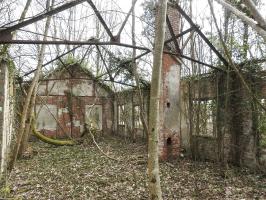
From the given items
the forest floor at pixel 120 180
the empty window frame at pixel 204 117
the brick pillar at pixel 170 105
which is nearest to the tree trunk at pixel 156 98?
the forest floor at pixel 120 180

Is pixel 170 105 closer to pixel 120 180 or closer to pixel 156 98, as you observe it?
pixel 120 180

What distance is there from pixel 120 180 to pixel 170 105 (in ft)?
12.8

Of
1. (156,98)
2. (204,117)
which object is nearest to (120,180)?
(156,98)

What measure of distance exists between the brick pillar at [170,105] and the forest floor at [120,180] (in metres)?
0.56

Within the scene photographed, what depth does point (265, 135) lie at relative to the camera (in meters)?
9.34

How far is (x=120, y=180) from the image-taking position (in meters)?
8.53

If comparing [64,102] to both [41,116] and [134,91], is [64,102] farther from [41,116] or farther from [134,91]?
[134,91]

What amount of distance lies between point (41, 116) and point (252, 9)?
1831 centimetres

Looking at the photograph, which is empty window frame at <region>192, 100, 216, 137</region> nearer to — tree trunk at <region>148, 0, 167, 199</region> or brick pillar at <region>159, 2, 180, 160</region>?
brick pillar at <region>159, 2, 180, 160</region>

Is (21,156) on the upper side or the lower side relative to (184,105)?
lower

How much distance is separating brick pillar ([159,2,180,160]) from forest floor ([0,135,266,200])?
0.56 metres

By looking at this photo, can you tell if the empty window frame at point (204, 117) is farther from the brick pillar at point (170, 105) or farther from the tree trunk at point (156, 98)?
the tree trunk at point (156, 98)

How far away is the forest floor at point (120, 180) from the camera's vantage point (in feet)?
24.4

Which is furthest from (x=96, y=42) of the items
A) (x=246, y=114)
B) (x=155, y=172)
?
(x=246, y=114)
